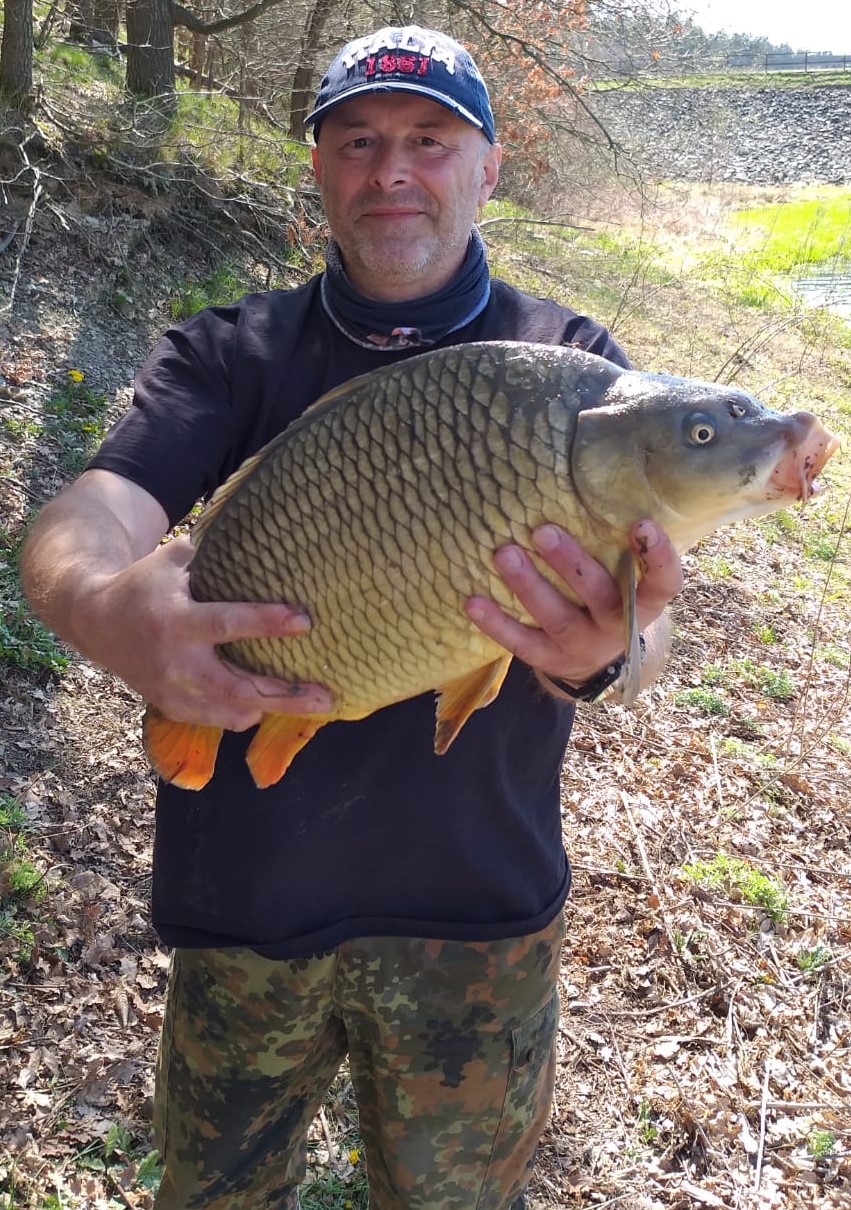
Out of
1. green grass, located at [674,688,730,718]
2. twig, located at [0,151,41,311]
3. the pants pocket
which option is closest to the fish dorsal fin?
the pants pocket

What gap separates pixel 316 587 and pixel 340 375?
484 millimetres

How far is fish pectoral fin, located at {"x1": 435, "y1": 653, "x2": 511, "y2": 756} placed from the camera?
4.03 feet

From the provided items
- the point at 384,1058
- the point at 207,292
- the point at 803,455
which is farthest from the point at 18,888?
the point at 207,292

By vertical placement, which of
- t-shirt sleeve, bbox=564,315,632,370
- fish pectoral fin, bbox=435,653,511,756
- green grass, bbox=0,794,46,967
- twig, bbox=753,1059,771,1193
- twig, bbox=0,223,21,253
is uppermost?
t-shirt sleeve, bbox=564,315,632,370

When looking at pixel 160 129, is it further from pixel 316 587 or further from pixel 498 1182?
pixel 498 1182

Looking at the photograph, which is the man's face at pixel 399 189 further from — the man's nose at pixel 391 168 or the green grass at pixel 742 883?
the green grass at pixel 742 883

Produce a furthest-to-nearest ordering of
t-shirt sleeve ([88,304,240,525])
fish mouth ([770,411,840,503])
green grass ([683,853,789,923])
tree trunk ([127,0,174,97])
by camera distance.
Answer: tree trunk ([127,0,174,97]) < green grass ([683,853,789,923]) < t-shirt sleeve ([88,304,240,525]) < fish mouth ([770,411,840,503])

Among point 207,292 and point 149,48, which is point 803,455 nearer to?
point 207,292

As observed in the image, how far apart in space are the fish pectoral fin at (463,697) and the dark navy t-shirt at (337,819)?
169 millimetres

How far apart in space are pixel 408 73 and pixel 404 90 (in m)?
0.04

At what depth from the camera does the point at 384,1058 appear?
4.80 feet

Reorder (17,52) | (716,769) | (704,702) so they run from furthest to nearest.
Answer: (17,52) < (704,702) < (716,769)

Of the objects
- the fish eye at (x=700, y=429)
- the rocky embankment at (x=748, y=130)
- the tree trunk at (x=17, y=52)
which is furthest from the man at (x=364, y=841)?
the rocky embankment at (x=748, y=130)

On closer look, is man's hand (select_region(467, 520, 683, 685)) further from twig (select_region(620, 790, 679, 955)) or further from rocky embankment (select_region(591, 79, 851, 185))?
rocky embankment (select_region(591, 79, 851, 185))
